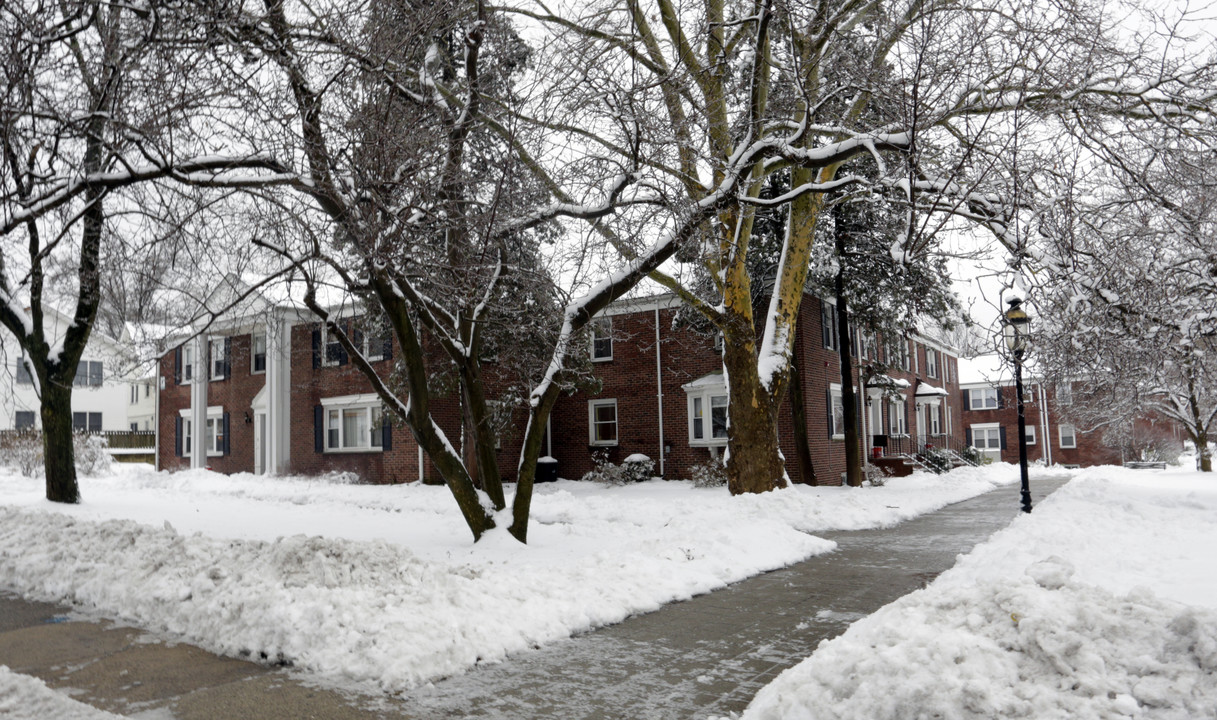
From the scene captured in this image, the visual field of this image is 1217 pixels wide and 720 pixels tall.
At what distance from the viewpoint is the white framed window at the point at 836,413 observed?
1095 inches

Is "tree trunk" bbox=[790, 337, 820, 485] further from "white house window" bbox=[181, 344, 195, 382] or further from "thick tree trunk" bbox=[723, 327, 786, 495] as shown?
"white house window" bbox=[181, 344, 195, 382]

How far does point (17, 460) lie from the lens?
27.8 meters

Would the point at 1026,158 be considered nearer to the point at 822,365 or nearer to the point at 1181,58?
the point at 1181,58

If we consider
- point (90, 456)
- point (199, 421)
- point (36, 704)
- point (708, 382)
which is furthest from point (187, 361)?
point (36, 704)

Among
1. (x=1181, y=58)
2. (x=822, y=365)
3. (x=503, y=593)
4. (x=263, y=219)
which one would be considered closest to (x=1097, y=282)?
(x=1181, y=58)

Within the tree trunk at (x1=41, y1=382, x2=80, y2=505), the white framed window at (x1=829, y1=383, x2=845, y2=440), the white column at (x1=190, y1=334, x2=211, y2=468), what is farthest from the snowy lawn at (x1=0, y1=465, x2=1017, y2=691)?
the white column at (x1=190, y1=334, x2=211, y2=468)

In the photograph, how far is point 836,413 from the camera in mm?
28609

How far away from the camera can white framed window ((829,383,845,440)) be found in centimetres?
2781

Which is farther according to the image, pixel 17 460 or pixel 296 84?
pixel 17 460

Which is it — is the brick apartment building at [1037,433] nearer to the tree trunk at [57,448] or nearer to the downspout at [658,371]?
the downspout at [658,371]

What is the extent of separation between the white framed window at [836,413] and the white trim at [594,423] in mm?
6990

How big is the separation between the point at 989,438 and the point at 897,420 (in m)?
22.3

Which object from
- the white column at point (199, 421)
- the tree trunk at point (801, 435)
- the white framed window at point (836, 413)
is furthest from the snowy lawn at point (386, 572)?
the white column at point (199, 421)

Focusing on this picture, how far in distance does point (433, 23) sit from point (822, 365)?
20.6m
